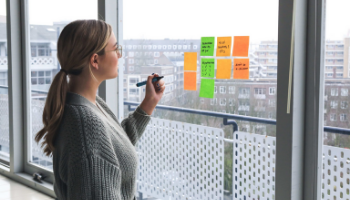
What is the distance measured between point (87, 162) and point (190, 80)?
3.91ft

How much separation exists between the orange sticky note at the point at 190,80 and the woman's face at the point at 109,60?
2.91 ft

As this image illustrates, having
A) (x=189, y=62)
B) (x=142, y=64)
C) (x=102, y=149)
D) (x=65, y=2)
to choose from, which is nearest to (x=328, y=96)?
(x=189, y=62)

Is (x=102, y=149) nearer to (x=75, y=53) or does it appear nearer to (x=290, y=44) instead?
(x=75, y=53)

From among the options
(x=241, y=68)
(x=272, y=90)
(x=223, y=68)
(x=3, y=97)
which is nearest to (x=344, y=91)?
(x=272, y=90)

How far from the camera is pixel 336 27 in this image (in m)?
1.58

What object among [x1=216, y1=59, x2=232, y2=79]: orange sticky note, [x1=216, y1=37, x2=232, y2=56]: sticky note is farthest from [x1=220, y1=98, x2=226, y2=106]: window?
[x1=216, y1=37, x2=232, y2=56]: sticky note

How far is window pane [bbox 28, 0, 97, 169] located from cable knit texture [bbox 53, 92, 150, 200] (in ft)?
6.67

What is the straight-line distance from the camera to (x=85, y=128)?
114cm

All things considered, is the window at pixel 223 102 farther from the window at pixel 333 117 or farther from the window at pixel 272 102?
the window at pixel 333 117

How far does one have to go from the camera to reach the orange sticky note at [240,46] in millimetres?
1931

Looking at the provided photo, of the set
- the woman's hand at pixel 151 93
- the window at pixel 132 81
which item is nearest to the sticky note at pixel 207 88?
the woman's hand at pixel 151 93

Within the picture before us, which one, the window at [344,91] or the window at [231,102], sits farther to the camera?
the window at [231,102]

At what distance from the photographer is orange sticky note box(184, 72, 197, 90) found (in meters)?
2.19

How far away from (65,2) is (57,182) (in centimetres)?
220
